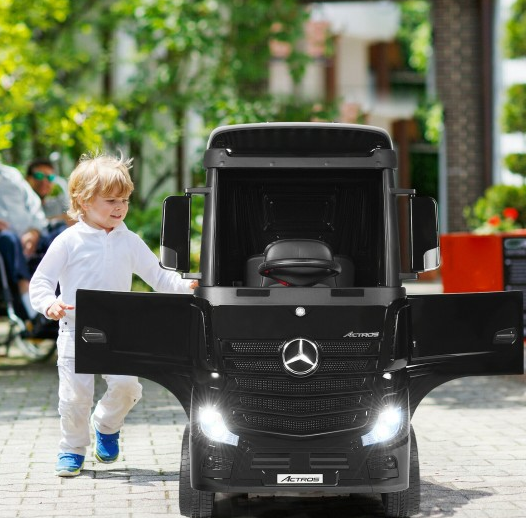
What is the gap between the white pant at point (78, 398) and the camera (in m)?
6.83

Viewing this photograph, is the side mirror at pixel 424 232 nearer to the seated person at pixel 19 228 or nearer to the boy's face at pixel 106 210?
the boy's face at pixel 106 210

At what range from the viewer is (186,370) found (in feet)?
19.2

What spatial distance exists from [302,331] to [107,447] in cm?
213

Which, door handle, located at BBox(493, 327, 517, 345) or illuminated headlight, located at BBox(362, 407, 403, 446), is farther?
door handle, located at BBox(493, 327, 517, 345)

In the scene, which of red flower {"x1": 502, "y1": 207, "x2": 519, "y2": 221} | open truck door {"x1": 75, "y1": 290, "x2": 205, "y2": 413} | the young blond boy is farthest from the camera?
red flower {"x1": 502, "y1": 207, "x2": 519, "y2": 221}

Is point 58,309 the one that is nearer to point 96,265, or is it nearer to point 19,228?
point 96,265

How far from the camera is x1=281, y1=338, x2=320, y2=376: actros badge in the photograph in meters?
5.55

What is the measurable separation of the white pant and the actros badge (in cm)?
153

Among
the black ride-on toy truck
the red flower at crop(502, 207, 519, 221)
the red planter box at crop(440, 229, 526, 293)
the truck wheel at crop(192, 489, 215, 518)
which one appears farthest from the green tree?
the truck wheel at crop(192, 489, 215, 518)

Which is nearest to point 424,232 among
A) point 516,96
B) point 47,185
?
point 47,185

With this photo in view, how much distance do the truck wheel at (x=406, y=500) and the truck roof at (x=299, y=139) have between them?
143 centimetres

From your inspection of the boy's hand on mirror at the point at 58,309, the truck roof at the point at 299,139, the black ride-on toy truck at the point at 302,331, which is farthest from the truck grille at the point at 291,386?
the boy's hand on mirror at the point at 58,309

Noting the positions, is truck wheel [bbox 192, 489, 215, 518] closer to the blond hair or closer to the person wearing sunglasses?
the blond hair

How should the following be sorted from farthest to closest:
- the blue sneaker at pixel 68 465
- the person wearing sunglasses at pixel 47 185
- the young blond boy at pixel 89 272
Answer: the person wearing sunglasses at pixel 47 185 < the blue sneaker at pixel 68 465 < the young blond boy at pixel 89 272
